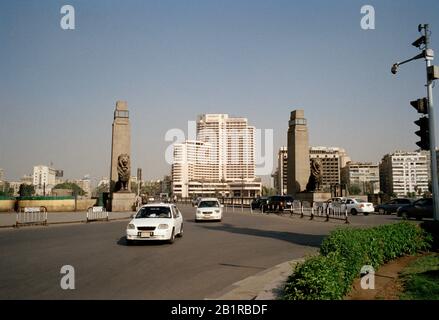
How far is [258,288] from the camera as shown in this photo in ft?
20.7

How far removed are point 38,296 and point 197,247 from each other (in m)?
6.44

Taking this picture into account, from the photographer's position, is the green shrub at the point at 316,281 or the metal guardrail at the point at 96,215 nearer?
the green shrub at the point at 316,281

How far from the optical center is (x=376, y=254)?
7.68m

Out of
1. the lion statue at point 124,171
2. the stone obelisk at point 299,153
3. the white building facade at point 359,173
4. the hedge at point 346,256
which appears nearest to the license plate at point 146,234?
the hedge at point 346,256

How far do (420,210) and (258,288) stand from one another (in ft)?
75.6

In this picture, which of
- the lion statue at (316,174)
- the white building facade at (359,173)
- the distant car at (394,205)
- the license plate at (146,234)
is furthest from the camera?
the white building facade at (359,173)

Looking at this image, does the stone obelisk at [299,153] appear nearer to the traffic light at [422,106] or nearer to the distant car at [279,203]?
the distant car at [279,203]

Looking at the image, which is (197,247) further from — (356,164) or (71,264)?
(356,164)

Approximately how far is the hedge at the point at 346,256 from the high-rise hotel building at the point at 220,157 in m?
143

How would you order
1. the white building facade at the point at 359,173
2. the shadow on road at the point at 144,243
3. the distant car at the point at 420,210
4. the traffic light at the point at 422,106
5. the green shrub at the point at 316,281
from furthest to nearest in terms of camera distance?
the white building facade at the point at 359,173 < the distant car at the point at 420,210 < the shadow on road at the point at 144,243 < the traffic light at the point at 422,106 < the green shrub at the point at 316,281

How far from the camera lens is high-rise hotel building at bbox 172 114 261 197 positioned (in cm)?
15550

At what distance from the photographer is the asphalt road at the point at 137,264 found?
6.36 metres
